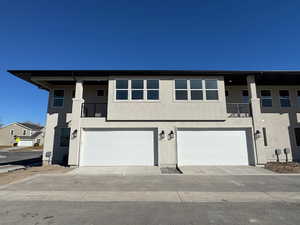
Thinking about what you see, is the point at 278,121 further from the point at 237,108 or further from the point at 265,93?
the point at 237,108

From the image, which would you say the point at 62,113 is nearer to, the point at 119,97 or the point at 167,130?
the point at 119,97

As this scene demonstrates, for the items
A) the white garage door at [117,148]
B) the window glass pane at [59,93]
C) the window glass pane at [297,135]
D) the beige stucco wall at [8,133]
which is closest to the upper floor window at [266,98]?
the window glass pane at [297,135]

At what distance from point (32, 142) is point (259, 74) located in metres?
51.7

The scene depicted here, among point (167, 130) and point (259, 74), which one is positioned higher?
point (259, 74)

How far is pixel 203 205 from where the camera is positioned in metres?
4.64

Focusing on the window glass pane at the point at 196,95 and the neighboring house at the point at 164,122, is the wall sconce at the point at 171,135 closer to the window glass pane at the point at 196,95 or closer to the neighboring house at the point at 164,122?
the neighboring house at the point at 164,122

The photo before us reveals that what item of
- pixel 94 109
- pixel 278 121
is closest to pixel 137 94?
pixel 94 109

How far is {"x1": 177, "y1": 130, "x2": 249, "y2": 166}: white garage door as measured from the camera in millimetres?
10867

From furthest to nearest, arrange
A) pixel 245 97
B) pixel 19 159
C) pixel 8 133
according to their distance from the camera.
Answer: pixel 8 133 → pixel 19 159 → pixel 245 97

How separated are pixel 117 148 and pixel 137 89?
14.4ft

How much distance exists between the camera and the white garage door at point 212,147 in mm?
10867

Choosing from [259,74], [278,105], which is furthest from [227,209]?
[278,105]

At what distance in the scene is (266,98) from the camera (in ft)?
42.6

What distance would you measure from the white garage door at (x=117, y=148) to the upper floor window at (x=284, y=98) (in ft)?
35.9
